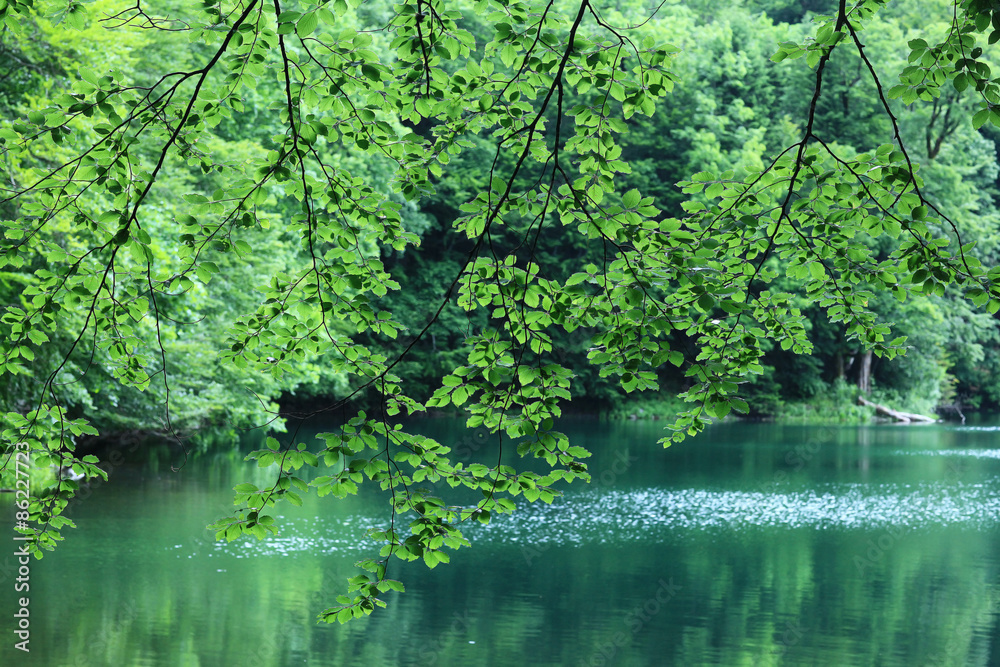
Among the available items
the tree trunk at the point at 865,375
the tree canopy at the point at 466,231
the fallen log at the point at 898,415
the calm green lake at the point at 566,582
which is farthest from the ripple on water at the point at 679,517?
the tree trunk at the point at 865,375

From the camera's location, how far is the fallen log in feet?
99.5

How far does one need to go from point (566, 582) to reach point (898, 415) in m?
23.8

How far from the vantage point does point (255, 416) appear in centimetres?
1573

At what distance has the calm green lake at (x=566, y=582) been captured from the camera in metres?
7.66

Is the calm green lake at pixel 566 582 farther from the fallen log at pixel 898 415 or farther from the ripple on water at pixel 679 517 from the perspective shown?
the fallen log at pixel 898 415

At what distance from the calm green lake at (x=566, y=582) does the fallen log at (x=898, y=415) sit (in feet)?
48.7

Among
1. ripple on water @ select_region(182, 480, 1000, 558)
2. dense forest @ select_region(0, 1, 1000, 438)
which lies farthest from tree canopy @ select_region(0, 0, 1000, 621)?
dense forest @ select_region(0, 1, 1000, 438)

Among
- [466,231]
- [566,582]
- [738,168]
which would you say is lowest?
[566,582]

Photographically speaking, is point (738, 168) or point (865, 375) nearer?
point (738, 168)

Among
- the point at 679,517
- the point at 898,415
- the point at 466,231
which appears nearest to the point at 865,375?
the point at 898,415

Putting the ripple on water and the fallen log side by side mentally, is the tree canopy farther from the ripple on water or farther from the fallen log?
the fallen log

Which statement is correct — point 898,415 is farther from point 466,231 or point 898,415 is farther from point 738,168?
point 466,231

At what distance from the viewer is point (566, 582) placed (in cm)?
976

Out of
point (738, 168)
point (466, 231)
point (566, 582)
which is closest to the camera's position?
point (466, 231)
